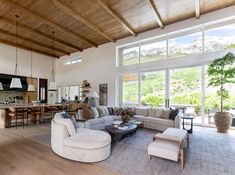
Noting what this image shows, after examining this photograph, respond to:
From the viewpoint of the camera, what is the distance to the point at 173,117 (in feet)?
16.6

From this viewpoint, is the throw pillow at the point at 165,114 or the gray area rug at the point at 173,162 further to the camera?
the throw pillow at the point at 165,114

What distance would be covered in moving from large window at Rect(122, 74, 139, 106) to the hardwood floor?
204 inches

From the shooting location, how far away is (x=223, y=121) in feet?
16.5

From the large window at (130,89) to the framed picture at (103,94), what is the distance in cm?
110

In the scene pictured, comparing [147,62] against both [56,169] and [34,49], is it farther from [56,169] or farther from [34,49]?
[34,49]

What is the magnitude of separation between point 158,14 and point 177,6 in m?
0.75

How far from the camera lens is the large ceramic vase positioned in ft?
16.4

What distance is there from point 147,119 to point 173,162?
2779 mm

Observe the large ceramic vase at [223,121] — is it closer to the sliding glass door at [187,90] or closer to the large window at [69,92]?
the sliding glass door at [187,90]

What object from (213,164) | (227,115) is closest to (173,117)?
(227,115)

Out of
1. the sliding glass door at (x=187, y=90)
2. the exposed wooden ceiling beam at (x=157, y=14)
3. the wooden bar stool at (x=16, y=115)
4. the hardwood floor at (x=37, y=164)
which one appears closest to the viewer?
the hardwood floor at (x=37, y=164)

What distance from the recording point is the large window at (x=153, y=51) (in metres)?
7.10

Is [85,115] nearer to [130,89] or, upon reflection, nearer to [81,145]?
[81,145]

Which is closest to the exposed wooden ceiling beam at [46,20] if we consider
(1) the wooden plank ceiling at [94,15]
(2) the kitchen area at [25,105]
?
(1) the wooden plank ceiling at [94,15]
